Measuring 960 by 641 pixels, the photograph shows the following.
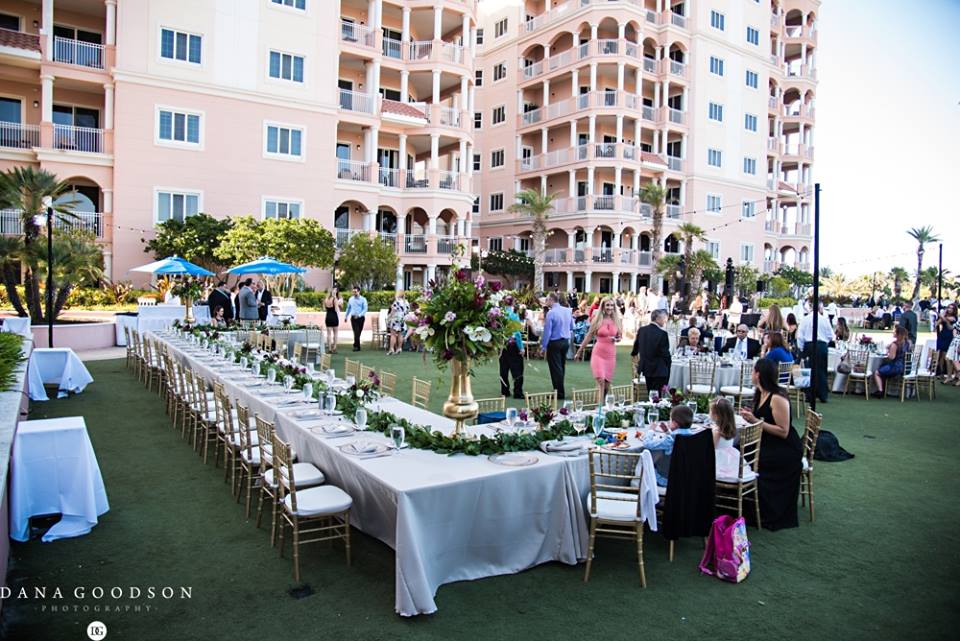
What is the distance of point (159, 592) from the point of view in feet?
15.6

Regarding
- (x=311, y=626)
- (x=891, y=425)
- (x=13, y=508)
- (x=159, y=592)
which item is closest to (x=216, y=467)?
(x=13, y=508)

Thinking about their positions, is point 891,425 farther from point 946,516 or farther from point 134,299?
point 134,299

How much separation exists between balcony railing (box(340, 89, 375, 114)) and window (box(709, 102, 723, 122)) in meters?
23.6

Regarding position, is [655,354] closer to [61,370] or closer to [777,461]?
[777,461]

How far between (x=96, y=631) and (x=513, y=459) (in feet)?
9.79

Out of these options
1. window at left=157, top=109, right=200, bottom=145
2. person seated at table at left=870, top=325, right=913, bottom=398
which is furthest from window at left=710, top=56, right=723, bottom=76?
person seated at table at left=870, top=325, right=913, bottom=398

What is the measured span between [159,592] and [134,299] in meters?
21.5

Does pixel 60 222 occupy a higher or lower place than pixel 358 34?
lower

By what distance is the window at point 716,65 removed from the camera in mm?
43156

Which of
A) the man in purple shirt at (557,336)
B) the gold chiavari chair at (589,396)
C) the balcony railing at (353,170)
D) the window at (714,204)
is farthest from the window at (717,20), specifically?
the gold chiavari chair at (589,396)

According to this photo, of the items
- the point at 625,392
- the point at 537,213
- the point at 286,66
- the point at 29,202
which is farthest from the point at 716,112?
the point at 625,392

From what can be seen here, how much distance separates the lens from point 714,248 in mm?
44375

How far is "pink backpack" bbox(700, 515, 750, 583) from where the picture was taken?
508 centimetres

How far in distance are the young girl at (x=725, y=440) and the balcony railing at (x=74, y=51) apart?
28027 millimetres
